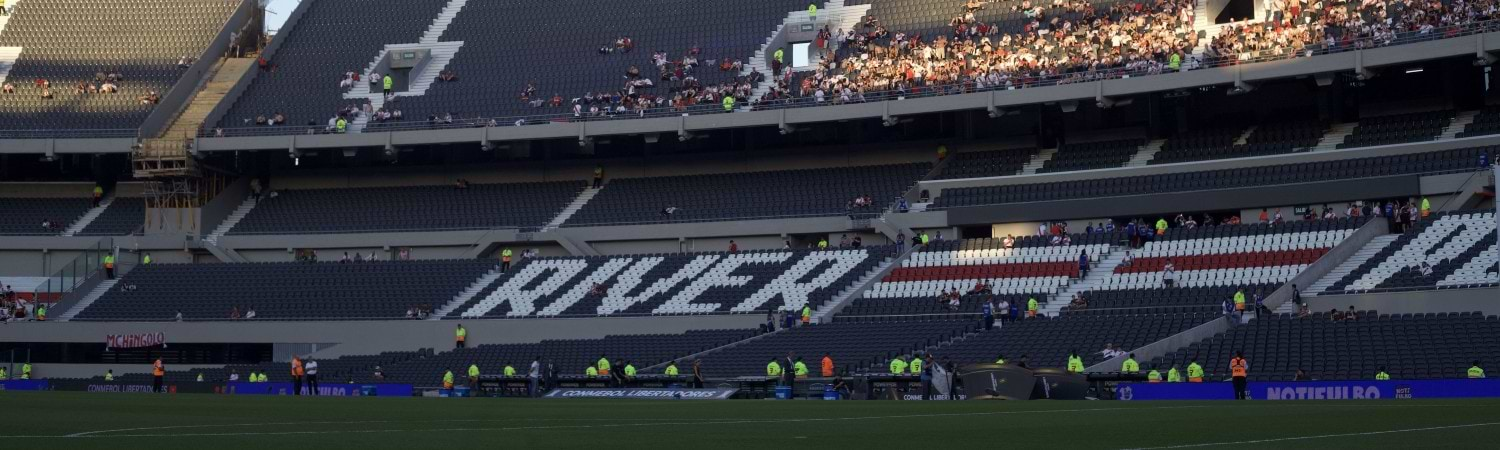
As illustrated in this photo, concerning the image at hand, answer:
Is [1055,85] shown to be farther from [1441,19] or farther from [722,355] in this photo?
[722,355]

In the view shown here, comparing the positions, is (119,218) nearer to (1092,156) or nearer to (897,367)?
(1092,156)

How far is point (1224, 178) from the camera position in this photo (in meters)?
42.9

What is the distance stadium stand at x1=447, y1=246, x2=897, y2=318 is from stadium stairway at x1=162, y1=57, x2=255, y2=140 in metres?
13.8

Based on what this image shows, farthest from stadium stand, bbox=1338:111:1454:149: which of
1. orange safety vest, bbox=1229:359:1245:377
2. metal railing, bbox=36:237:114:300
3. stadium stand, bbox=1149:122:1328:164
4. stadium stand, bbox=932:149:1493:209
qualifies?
metal railing, bbox=36:237:114:300

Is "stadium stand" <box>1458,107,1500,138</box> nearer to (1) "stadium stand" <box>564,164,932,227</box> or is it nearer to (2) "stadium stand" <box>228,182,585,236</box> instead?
(1) "stadium stand" <box>564,164,932,227</box>

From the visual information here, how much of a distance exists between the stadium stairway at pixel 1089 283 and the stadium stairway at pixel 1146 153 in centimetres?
453

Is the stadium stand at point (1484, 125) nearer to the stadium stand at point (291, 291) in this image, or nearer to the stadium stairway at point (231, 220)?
the stadium stand at point (291, 291)

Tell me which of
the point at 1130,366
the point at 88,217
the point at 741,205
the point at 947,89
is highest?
the point at 947,89

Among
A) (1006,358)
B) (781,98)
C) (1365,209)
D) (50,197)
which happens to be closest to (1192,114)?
(1365,209)

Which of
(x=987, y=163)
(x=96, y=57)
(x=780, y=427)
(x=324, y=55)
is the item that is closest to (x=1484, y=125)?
(x=987, y=163)

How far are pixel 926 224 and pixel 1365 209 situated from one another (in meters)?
12.0

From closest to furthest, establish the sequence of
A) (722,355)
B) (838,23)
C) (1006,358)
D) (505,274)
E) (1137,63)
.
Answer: (1006,358) → (722,355) → (1137,63) → (505,274) → (838,23)

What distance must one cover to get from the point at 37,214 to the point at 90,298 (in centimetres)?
700

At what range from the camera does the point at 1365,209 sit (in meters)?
39.8
